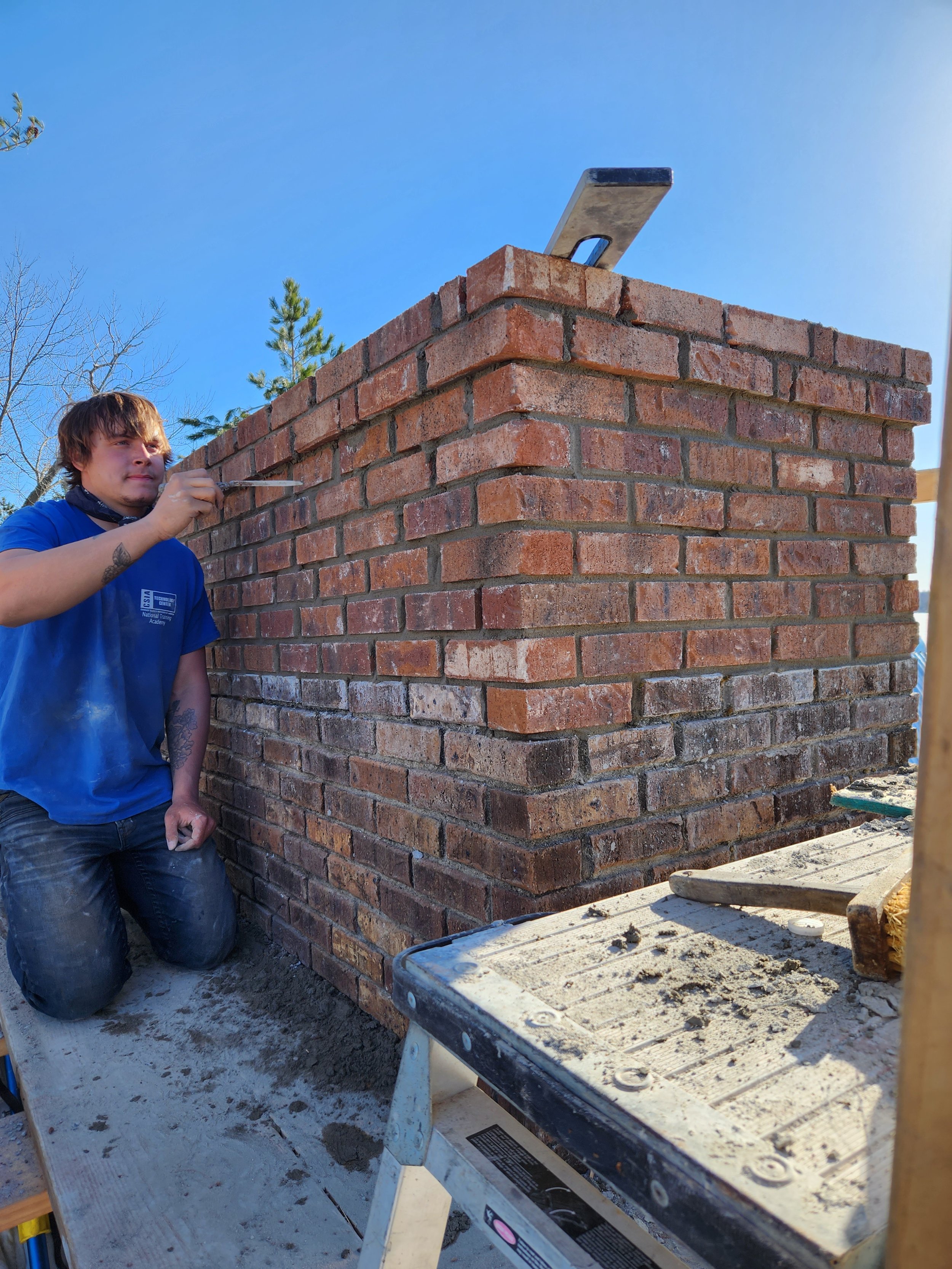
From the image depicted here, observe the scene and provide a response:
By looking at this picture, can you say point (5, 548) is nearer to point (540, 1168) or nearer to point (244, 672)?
point (244, 672)

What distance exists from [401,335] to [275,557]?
921 millimetres

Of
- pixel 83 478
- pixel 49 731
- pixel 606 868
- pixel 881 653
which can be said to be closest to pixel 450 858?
pixel 606 868

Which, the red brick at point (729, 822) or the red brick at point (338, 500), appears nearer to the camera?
the red brick at point (729, 822)

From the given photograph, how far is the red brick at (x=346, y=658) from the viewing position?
1.85m

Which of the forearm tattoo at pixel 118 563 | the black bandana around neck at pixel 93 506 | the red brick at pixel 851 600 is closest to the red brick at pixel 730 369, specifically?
the red brick at pixel 851 600

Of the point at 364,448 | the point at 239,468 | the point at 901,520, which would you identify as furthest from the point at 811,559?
the point at 239,468

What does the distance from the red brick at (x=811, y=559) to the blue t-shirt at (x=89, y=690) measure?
1.91 metres

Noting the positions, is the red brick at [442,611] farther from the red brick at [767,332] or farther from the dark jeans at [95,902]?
the dark jeans at [95,902]

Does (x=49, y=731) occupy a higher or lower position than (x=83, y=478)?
lower

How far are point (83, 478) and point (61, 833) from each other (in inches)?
46.0

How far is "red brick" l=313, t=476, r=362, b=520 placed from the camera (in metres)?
1.87

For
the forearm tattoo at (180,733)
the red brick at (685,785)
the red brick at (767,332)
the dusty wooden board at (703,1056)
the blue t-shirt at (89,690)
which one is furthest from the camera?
the forearm tattoo at (180,733)

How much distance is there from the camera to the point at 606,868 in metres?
1.46

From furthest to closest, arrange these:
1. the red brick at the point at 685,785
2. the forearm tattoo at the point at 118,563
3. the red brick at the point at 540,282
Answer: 1. the forearm tattoo at the point at 118,563
2. the red brick at the point at 685,785
3. the red brick at the point at 540,282
